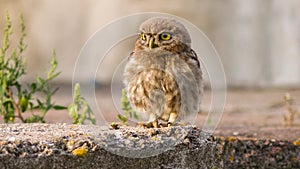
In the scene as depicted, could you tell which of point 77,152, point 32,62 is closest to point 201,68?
point 77,152

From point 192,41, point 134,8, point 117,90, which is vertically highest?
point 134,8

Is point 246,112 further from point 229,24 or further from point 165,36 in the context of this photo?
point 165,36

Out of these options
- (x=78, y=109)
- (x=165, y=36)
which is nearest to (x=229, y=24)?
(x=78, y=109)

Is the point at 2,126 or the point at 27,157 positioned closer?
the point at 27,157

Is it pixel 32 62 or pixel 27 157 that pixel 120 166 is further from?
pixel 32 62

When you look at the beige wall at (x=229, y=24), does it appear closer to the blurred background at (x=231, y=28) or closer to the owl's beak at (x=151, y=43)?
the blurred background at (x=231, y=28)

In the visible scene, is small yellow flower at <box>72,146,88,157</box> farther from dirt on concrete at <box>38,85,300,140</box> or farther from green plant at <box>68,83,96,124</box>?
dirt on concrete at <box>38,85,300,140</box>
